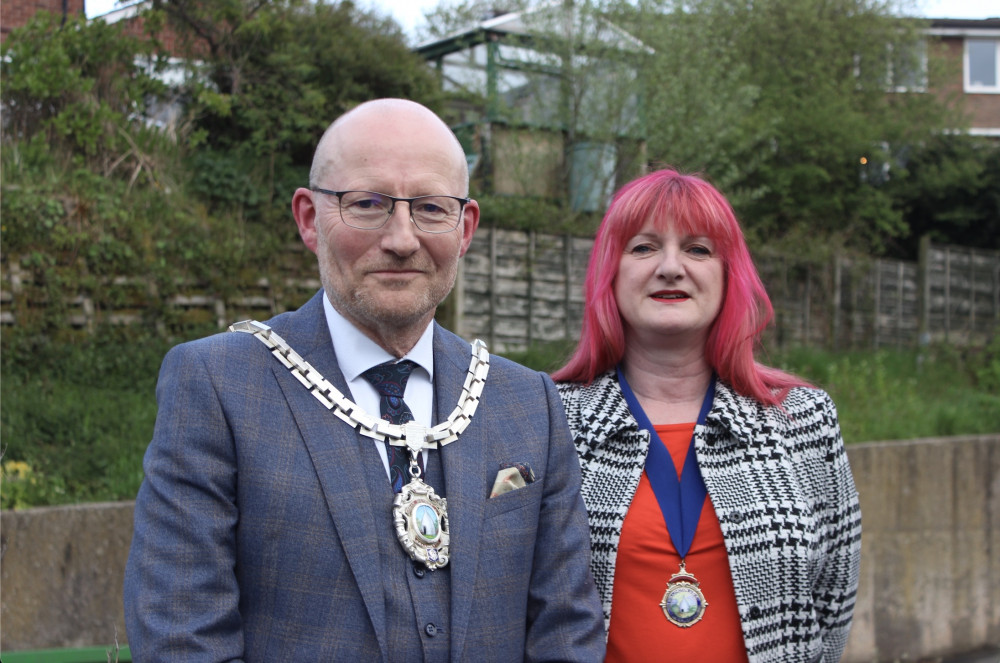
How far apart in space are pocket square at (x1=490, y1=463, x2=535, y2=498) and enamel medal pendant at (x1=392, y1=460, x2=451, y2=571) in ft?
0.45

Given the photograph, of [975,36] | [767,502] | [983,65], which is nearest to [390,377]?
[767,502]

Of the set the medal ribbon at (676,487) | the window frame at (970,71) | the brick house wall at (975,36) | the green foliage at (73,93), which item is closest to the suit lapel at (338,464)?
the medal ribbon at (676,487)

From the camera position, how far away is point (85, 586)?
186 inches

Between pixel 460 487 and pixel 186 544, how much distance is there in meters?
0.54

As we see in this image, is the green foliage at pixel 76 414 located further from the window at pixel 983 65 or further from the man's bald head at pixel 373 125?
the window at pixel 983 65

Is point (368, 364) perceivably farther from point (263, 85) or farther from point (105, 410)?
point (263, 85)

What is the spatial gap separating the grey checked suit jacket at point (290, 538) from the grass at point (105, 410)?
5.44ft

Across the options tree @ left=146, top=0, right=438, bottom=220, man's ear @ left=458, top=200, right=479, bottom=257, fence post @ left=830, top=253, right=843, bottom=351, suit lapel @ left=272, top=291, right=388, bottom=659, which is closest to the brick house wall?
fence post @ left=830, top=253, right=843, bottom=351

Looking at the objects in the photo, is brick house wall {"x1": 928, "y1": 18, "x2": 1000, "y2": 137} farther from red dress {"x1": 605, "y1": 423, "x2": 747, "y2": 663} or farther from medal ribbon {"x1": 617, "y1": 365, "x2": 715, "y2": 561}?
red dress {"x1": 605, "y1": 423, "x2": 747, "y2": 663}

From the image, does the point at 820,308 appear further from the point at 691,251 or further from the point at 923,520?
the point at 691,251

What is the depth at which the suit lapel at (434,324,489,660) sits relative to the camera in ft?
6.20

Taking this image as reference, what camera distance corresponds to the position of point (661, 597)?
2.61 m

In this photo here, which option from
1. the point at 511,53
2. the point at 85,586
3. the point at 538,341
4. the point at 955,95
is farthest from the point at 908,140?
the point at 85,586

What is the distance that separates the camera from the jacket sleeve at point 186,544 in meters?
1.73
